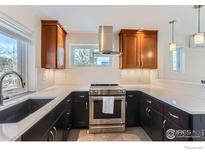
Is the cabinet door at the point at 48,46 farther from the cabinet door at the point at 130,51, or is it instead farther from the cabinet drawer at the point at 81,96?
the cabinet door at the point at 130,51

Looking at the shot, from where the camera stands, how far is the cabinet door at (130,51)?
13.1ft

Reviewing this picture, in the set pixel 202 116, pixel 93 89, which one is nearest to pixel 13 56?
pixel 93 89

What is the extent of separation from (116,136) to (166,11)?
2.33 meters

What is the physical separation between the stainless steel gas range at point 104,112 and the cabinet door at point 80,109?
162 millimetres

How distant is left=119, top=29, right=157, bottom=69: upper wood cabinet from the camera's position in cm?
401

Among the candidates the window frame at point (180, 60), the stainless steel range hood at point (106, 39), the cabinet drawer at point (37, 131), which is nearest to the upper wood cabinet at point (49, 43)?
the stainless steel range hood at point (106, 39)

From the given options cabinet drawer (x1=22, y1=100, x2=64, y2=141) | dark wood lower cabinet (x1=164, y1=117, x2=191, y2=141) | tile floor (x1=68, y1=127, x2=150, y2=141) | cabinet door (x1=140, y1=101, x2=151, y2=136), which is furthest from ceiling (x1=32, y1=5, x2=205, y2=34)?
tile floor (x1=68, y1=127, x2=150, y2=141)

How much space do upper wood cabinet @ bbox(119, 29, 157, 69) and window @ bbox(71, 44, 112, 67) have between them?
471mm

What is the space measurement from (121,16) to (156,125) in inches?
76.8

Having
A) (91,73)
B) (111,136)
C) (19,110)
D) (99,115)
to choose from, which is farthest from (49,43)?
(111,136)

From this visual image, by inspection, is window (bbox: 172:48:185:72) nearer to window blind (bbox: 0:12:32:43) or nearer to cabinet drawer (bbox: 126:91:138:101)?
cabinet drawer (bbox: 126:91:138:101)

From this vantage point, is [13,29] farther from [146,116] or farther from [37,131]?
[146,116]

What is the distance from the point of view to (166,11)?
2.84 meters
